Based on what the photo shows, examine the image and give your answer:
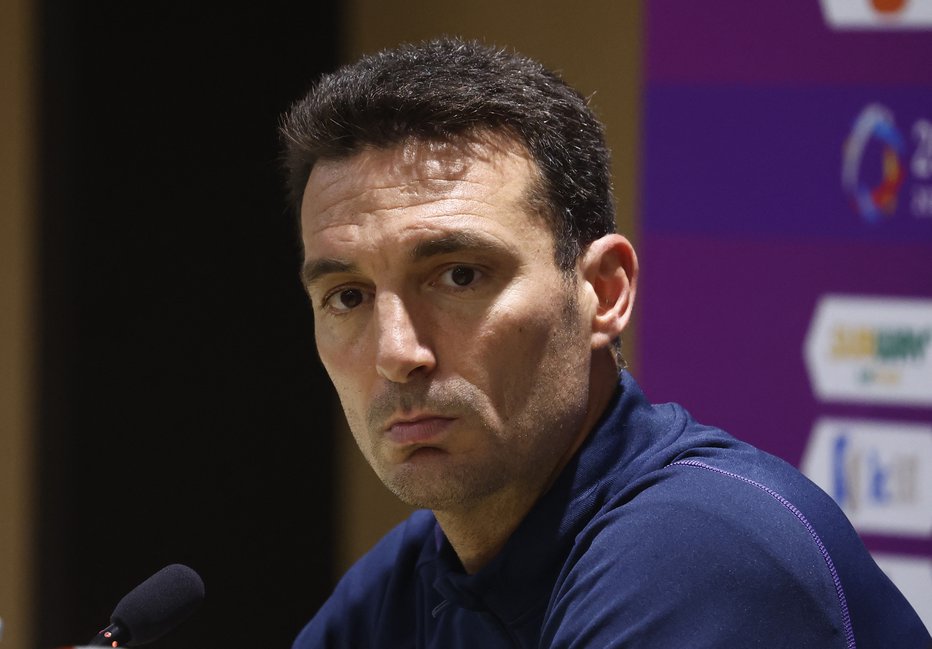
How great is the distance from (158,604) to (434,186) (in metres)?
0.61

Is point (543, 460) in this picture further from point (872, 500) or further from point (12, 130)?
point (12, 130)

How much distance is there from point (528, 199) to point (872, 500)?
1930 mm

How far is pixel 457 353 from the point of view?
1550mm

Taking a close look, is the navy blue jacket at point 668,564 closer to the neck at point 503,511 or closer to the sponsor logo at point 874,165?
the neck at point 503,511

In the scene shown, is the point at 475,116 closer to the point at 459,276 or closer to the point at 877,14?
the point at 459,276

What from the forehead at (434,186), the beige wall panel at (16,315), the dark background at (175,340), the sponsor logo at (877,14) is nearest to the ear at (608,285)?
the forehead at (434,186)

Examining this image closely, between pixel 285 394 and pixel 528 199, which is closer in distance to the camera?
pixel 528 199

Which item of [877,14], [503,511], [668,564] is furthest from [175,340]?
[668,564]

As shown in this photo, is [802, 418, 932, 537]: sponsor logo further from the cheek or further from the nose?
the nose

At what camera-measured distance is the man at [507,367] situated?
146 centimetres

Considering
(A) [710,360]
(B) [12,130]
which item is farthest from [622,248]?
(B) [12,130]

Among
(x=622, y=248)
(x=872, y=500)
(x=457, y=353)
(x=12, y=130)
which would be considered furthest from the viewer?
(x=12, y=130)

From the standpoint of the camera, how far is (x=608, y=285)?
1718 mm

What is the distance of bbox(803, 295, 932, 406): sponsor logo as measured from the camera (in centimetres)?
317
